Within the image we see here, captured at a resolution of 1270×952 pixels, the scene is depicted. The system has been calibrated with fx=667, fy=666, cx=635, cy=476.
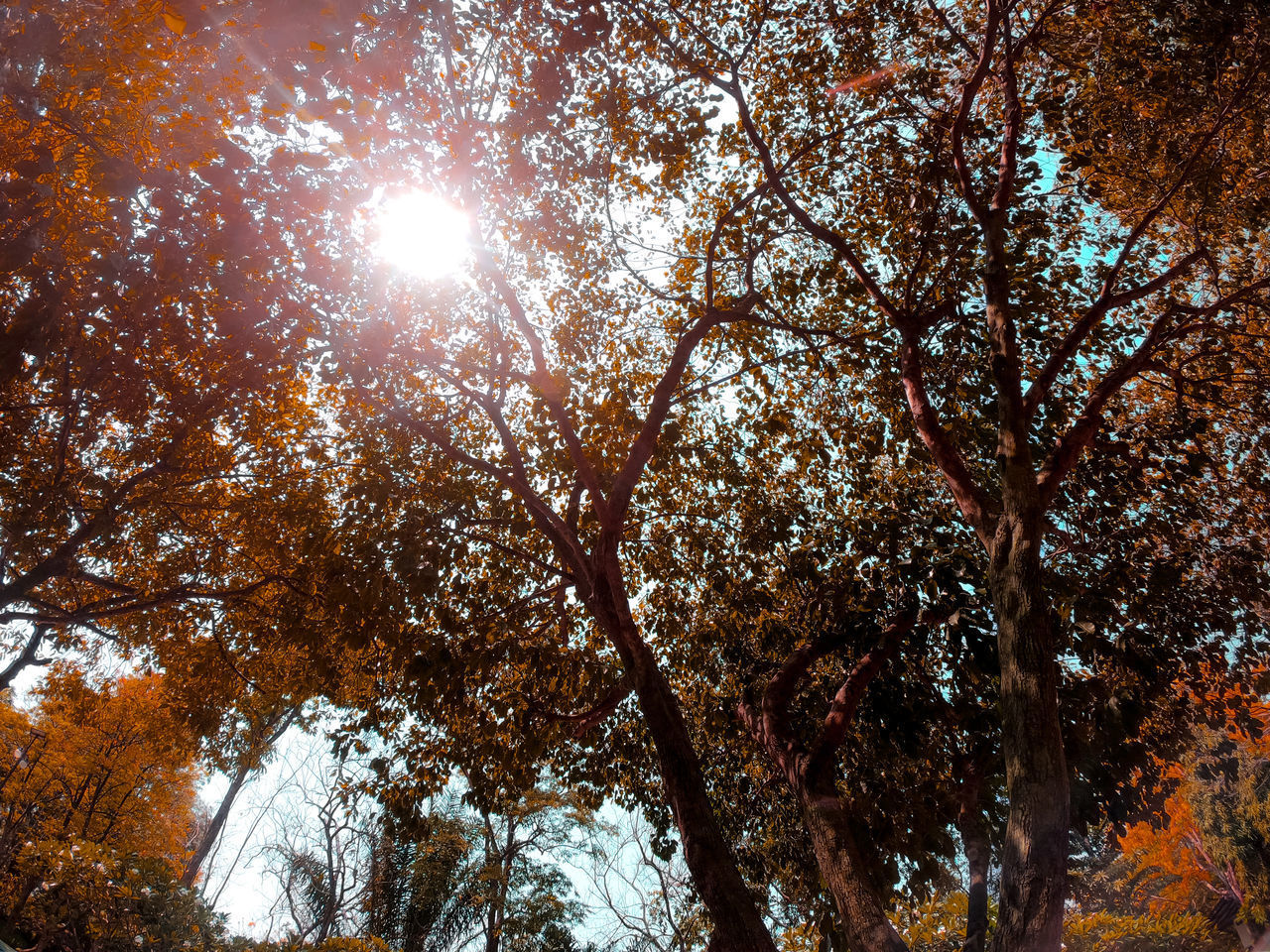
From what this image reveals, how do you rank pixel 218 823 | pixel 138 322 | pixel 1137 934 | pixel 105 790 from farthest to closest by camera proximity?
pixel 218 823, pixel 105 790, pixel 1137 934, pixel 138 322

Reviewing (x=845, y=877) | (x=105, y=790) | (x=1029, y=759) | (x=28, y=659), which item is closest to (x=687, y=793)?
(x=845, y=877)

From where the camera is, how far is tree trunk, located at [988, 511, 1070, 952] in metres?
3.11

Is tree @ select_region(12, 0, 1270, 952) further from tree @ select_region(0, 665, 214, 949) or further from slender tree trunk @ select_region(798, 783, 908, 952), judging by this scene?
tree @ select_region(0, 665, 214, 949)

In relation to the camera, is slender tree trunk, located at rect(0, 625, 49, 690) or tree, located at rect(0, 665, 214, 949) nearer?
slender tree trunk, located at rect(0, 625, 49, 690)

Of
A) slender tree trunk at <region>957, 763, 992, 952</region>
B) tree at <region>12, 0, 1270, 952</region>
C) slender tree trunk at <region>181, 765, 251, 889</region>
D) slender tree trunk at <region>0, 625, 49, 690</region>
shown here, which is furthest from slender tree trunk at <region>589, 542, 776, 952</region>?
slender tree trunk at <region>181, 765, 251, 889</region>

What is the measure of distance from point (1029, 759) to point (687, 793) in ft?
7.89

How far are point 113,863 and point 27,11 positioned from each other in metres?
12.7

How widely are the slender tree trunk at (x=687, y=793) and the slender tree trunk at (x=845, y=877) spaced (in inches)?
20.6

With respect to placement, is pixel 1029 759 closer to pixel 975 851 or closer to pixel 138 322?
pixel 975 851

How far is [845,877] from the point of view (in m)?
4.39

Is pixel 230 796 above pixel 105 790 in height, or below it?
above

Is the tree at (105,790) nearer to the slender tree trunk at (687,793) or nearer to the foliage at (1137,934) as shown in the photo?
the slender tree trunk at (687,793)

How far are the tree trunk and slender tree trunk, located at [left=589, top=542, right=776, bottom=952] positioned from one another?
167cm

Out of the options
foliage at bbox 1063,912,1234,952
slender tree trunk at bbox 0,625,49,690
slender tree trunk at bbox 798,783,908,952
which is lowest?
slender tree trunk at bbox 798,783,908,952
